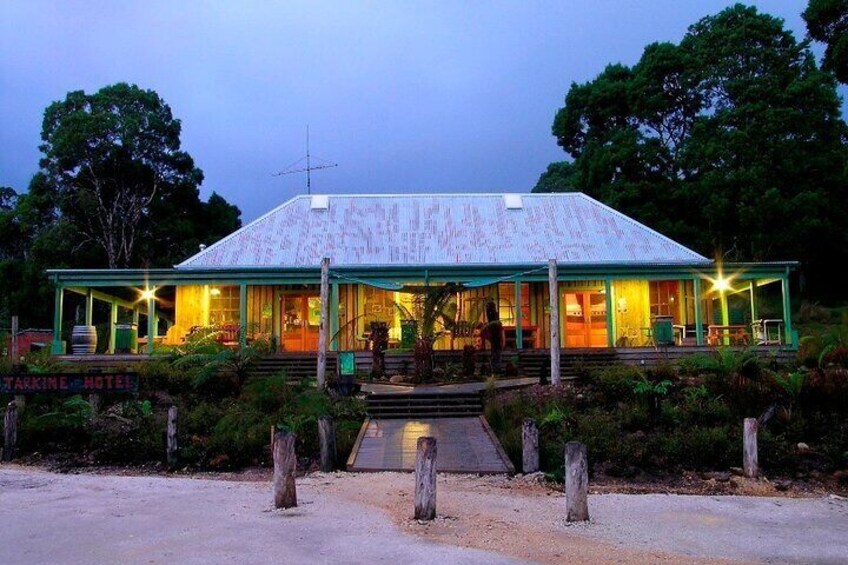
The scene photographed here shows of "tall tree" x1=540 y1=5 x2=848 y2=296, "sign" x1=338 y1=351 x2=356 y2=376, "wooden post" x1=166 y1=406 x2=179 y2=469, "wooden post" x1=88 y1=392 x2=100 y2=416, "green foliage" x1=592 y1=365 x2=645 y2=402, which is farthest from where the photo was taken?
"tall tree" x1=540 y1=5 x2=848 y2=296

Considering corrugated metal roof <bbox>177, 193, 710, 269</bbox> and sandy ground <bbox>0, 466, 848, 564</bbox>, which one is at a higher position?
corrugated metal roof <bbox>177, 193, 710, 269</bbox>

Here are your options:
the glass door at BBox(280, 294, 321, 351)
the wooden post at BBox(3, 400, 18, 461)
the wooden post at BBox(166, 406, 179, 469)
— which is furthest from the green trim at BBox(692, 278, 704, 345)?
the wooden post at BBox(3, 400, 18, 461)

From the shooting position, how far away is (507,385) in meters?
15.1

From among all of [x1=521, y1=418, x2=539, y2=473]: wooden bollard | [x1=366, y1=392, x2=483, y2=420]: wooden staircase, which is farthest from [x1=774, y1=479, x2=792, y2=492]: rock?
[x1=366, y1=392, x2=483, y2=420]: wooden staircase

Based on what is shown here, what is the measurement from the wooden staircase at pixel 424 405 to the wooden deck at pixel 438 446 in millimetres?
303

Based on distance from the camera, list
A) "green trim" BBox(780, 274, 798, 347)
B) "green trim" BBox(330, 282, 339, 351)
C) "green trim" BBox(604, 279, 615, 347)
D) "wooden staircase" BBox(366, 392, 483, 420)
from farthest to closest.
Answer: "green trim" BBox(330, 282, 339, 351) → "green trim" BBox(604, 279, 615, 347) → "green trim" BBox(780, 274, 798, 347) → "wooden staircase" BBox(366, 392, 483, 420)

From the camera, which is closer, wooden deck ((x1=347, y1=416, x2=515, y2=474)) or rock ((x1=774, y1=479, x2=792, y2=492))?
rock ((x1=774, y1=479, x2=792, y2=492))

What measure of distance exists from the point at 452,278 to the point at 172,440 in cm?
988

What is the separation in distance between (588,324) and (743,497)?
12570mm

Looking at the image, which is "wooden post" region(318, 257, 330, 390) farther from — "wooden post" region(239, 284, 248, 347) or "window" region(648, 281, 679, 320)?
"window" region(648, 281, 679, 320)

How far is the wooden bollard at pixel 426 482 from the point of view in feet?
24.9

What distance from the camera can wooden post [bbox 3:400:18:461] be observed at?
12.0 m

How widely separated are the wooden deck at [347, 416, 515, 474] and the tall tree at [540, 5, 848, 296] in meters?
17.8

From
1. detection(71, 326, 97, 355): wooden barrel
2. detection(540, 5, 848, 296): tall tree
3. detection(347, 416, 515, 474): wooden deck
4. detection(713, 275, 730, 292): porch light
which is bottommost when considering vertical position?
detection(347, 416, 515, 474): wooden deck
